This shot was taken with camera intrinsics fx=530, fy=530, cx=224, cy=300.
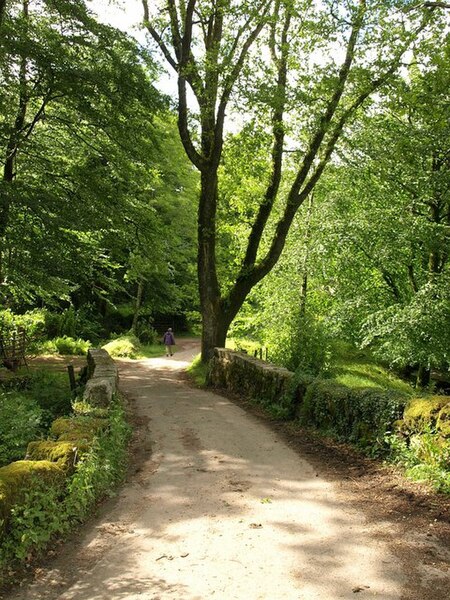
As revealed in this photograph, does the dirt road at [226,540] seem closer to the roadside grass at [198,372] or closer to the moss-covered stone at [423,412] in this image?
the moss-covered stone at [423,412]

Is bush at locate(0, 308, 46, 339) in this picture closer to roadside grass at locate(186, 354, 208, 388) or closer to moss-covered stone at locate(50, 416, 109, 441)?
roadside grass at locate(186, 354, 208, 388)

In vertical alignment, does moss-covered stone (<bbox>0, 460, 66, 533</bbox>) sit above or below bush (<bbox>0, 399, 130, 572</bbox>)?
above

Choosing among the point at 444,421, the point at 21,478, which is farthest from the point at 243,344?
the point at 21,478

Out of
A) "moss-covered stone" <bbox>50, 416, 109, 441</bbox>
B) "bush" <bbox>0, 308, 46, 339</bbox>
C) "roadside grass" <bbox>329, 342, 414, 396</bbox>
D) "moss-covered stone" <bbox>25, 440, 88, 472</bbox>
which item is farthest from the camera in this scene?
"bush" <bbox>0, 308, 46, 339</bbox>

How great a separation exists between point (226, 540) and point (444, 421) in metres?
2.89

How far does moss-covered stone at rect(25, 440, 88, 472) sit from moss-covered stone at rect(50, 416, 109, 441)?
0.32 m

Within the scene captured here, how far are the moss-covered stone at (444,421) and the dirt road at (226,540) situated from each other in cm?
138

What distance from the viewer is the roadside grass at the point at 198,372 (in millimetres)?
16500

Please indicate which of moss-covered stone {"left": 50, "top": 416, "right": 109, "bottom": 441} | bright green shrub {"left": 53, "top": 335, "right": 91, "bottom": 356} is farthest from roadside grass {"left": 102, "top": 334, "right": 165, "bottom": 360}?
moss-covered stone {"left": 50, "top": 416, "right": 109, "bottom": 441}

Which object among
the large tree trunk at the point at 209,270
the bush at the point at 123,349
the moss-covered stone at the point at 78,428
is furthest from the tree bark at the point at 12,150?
the bush at the point at 123,349

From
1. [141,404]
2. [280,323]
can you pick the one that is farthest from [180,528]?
[280,323]

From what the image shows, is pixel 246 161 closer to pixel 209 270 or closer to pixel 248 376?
pixel 209 270

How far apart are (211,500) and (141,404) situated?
689cm

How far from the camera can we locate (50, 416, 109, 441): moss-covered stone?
643 cm
